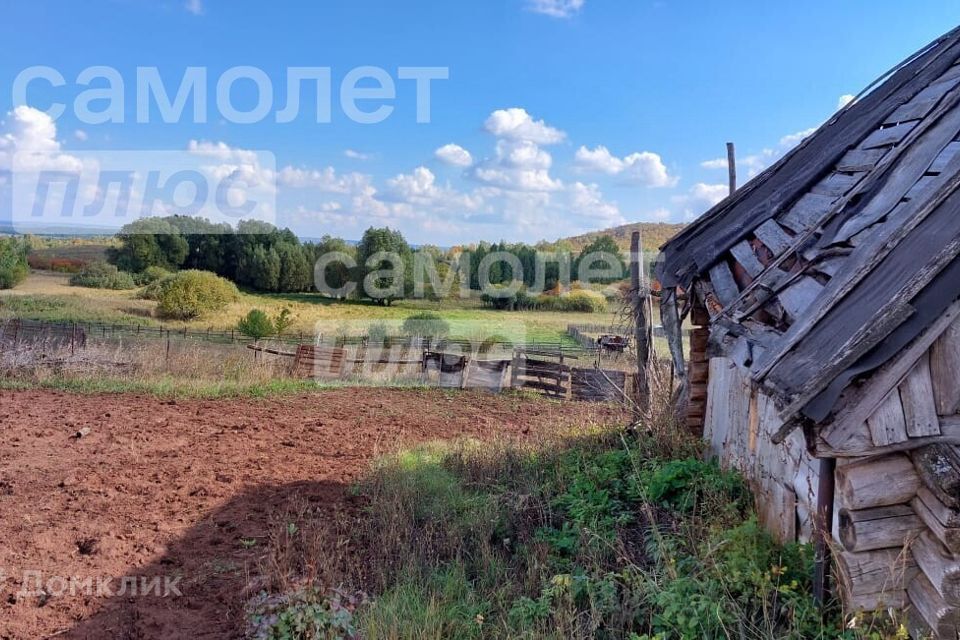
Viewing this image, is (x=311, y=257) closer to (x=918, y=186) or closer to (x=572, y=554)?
(x=572, y=554)

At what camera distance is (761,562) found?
404cm

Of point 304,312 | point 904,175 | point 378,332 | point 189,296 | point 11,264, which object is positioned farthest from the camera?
point 11,264

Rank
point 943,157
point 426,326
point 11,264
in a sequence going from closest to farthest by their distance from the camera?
1. point 943,157
2. point 426,326
3. point 11,264

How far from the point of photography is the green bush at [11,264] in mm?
38031

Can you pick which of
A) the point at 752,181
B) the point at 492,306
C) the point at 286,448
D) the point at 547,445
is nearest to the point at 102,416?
the point at 286,448

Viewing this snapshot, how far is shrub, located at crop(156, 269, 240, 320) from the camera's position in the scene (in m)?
34.1

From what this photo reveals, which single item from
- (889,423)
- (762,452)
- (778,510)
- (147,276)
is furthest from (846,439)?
(147,276)

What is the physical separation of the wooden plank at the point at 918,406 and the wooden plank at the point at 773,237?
2.19 meters

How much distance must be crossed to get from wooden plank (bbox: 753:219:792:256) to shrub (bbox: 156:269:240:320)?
34040 mm

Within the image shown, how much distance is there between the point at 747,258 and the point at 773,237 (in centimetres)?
30

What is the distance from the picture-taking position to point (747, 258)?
572 cm

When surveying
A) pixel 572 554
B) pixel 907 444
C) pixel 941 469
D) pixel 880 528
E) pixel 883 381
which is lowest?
pixel 572 554

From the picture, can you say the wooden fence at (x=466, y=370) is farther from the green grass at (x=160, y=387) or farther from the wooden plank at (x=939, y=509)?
the wooden plank at (x=939, y=509)

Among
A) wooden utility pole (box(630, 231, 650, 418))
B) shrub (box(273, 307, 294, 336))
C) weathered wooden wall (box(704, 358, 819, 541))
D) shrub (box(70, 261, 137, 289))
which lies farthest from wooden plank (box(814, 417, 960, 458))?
shrub (box(70, 261, 137, 289))
